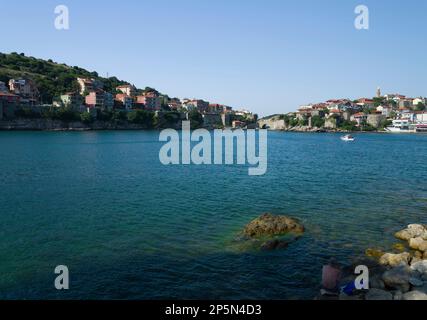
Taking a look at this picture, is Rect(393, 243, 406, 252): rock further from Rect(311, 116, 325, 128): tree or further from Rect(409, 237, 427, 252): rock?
Rect(311, 116, 325, 128): tree

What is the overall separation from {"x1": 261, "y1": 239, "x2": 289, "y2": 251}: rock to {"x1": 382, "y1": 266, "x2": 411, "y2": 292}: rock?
4.77 meters

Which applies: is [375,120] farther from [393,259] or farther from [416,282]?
[416,282]

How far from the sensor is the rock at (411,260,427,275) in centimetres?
1314

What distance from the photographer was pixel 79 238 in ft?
58.0

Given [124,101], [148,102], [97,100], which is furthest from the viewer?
[148,102]

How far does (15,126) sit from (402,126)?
150478 millimetres

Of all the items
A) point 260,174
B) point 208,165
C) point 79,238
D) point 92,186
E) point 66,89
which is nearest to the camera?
point 79,238

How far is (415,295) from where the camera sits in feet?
36.1

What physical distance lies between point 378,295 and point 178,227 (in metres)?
10.5

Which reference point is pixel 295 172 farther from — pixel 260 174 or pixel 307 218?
pixel 307 218

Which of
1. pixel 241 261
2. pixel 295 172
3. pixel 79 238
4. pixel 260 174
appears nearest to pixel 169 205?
pixel 79 238

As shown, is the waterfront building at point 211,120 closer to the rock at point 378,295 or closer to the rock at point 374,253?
the rock at point 374,253

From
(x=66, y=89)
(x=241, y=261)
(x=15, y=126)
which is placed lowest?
(x=241, y=261)
